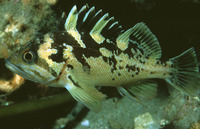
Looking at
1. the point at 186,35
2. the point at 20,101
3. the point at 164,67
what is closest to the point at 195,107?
the point at 164,67

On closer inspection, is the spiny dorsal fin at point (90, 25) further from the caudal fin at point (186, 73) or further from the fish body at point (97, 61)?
the caudal fin at point (186, 73)

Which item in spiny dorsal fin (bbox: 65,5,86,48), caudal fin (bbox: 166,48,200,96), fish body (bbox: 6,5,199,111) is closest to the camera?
fish body (bbox: 6,5,199,111)

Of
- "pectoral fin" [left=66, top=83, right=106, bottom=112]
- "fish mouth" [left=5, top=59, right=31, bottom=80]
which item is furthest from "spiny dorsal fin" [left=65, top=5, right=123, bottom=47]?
"fish mouth" [left=5, top=59, right=31, bottom=80]

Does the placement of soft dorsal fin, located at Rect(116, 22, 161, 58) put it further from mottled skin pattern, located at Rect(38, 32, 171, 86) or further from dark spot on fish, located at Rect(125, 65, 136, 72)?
dark spot on fish, located at Rect(125, 65, 136, 72)

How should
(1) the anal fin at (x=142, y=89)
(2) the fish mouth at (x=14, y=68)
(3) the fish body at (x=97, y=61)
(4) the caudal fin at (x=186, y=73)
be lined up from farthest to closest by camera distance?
(1) the anal fin at (x=142, y=89) < (4) the caudal fin at (x=186, y=73) < (3) the fish body at (x=97, y=61) < (2) the fish mouth at (x=14, y=68)

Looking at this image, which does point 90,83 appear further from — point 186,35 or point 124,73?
point 186,35

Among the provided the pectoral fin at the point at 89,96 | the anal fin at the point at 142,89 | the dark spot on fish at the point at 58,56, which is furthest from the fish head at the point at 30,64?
the anal fin at the point at 142,89

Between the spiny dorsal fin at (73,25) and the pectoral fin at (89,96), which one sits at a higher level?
the spiny dorsal fin at (73,25)
